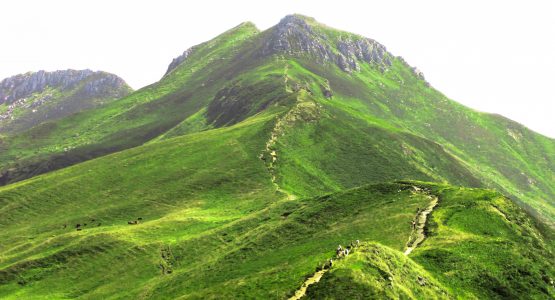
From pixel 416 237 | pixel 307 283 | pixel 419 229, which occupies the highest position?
pixel 419 229

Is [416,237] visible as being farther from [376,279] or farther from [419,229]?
[376,279]

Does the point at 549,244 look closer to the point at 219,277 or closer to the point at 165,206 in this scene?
the point at 219,277

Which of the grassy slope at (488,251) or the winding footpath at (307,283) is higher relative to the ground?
the grassy slope at (488,251)

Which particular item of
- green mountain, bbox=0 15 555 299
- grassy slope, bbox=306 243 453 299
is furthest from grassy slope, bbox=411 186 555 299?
grassy slope, bbox=306 243 453 299

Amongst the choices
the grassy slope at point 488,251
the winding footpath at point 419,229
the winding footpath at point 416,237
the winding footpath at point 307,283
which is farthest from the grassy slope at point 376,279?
the winding footpath at point 419,229

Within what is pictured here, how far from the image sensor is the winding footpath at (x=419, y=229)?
8143 cm

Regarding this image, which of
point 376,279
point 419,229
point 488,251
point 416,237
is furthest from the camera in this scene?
point 419,229

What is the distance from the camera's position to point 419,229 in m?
87.4

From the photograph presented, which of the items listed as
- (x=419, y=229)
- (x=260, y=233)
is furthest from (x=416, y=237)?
(x=260, y=233)

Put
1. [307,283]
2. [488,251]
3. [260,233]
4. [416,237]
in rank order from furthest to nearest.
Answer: [260,233] → [416,237] → [488,251] → [307,283]

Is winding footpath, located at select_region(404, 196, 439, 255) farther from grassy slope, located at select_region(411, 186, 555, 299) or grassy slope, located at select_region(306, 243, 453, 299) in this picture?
grassy slope, located at select_region(306, 243, 453, 299)

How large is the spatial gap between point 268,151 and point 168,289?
108398 millimetres

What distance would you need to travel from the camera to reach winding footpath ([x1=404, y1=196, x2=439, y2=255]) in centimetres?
8143

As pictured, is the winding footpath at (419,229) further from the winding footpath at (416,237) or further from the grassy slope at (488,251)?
the grassy slope at (488,251)
